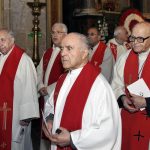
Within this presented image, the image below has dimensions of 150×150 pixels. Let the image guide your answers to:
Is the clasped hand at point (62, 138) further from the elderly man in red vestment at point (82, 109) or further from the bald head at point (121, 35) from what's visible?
the bald head at point (121, 35)

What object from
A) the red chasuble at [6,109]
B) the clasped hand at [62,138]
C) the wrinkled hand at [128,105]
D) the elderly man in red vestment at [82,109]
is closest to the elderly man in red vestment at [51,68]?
the red chasuble at [6,109]

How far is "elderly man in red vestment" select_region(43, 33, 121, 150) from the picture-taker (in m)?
3.57

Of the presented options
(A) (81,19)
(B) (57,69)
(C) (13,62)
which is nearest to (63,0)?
(A) (81,19)

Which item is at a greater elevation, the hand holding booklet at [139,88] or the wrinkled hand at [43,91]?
the hand holding booklet at [139,88]

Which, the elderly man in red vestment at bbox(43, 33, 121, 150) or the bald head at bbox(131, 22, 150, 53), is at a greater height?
the bald head at bbox(131, 22, 150, 53)

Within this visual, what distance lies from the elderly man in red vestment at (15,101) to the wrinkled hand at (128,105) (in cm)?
149

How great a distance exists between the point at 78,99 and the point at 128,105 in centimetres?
101

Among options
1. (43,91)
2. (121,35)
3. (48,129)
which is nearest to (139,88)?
(48,129)

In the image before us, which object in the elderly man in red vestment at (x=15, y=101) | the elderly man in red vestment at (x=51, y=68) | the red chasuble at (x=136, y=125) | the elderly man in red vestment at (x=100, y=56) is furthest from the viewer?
the elderly man in red vestment at (x=100, y=56)

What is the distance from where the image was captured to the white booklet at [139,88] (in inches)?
179

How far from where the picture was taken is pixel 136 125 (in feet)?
15.5

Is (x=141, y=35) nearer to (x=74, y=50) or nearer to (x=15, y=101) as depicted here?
(x=74, y=50)

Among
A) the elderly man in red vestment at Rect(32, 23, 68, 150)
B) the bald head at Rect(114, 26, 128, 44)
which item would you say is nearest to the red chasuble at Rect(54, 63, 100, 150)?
the elderly man in red vestment at Rect(32, 23, 68, 150)

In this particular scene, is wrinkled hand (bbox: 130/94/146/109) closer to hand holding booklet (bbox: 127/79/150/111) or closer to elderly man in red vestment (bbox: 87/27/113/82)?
hand holding booklet (bbox: 127/79/150/111)
